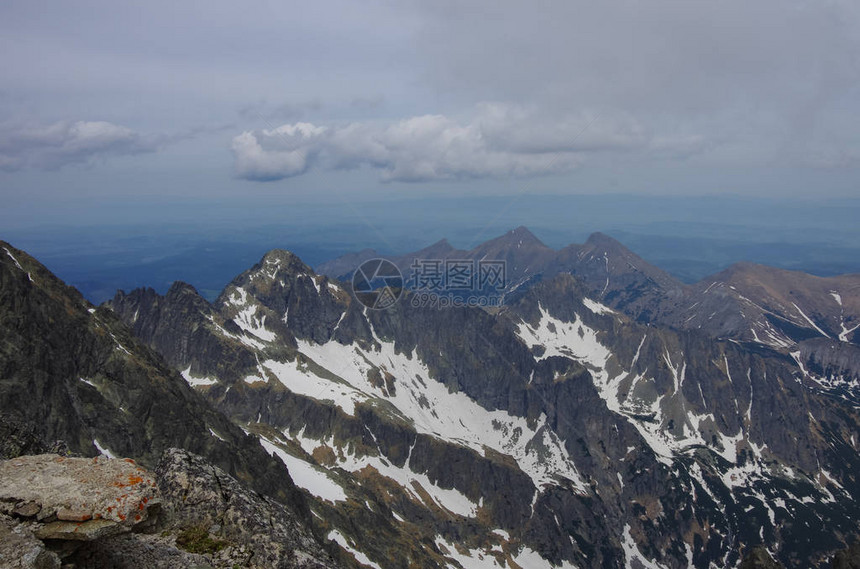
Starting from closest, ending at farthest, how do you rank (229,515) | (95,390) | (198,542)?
(198,542) → (229,515) → (95,390)

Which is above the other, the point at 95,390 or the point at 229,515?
the point at 229,515

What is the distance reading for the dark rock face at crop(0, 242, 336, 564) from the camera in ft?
266

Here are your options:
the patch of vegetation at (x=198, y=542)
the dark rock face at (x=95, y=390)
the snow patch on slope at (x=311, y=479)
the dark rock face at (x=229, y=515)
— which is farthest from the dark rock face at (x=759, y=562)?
the patch of vegetation at (x=198, y=542)

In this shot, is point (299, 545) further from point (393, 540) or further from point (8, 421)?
point (393, 540)

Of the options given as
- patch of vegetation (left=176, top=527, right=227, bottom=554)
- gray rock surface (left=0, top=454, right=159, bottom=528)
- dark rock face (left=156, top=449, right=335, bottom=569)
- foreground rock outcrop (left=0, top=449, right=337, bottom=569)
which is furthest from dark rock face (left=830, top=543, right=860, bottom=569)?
gray rock surface (left=0, top=454, right=159, bottom=528)

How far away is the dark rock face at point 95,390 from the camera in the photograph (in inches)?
3187

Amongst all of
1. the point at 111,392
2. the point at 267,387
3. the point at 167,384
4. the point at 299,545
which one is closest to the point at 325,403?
the point at 267,387

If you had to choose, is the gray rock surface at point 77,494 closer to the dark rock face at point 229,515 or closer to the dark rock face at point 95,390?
the dark rock face at point 229,515

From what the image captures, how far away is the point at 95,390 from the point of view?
304 feet

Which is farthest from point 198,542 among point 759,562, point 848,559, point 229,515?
point 759,562

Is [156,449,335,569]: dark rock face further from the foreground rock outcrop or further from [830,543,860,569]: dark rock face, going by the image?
[830,543,860,569]: dark rock face

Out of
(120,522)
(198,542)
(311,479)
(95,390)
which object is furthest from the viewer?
(311,479)

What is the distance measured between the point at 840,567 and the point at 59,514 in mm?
105657

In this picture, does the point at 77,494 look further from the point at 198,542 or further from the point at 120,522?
the point at 198,542
